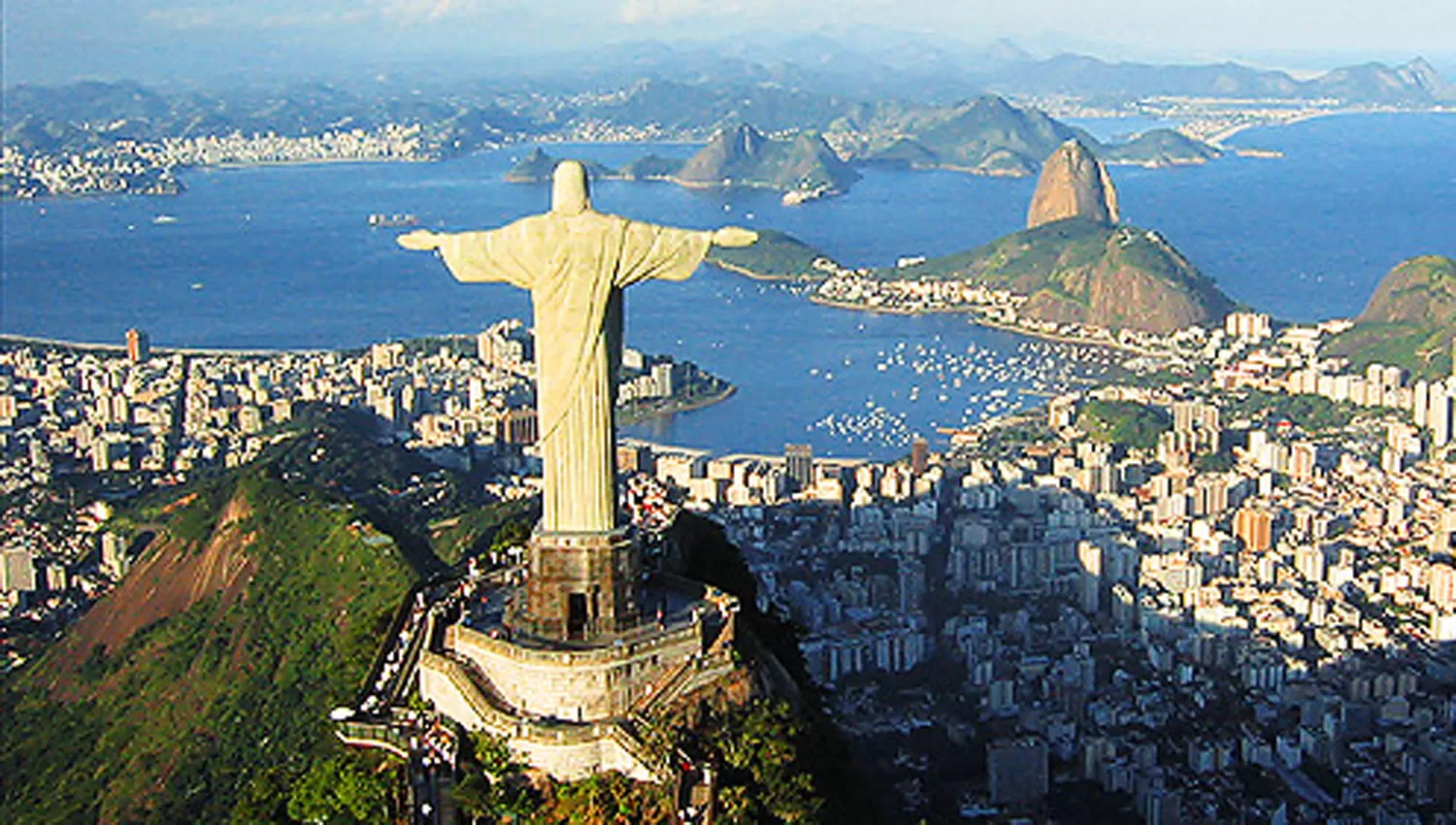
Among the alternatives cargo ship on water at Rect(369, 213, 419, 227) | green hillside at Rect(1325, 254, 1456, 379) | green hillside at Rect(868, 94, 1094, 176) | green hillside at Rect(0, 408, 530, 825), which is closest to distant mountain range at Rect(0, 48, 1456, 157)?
green hillside at Rect(868, 94, 1094, 176)

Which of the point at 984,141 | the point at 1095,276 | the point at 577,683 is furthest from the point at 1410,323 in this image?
the point at 984,141

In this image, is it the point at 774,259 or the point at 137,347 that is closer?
the point at 137,347

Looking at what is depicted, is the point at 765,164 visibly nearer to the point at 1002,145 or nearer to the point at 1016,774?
the point at 1002,145

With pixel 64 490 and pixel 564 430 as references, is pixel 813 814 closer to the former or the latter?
pixel 564 430

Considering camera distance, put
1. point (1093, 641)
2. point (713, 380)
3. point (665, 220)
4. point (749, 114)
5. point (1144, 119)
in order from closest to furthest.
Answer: point (1093, 641)
point (713, 380)
point (665, 220)
point (749, 114)
point (1144, 119)

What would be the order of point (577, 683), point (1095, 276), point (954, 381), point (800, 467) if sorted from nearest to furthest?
point (577, 683) < point (800, 467) < point (954, 381) < point (1095, 276)

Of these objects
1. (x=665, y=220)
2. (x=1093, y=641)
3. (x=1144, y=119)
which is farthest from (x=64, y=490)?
(x=1144, y=119)
